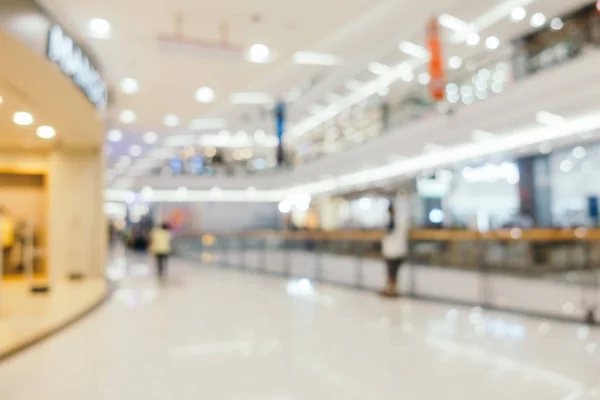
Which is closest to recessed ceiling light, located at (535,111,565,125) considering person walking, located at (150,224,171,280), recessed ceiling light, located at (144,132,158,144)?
person walking, located at (150,224,171,280)

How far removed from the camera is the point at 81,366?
11.7ft

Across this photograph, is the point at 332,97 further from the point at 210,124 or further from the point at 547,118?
the point at 547,118

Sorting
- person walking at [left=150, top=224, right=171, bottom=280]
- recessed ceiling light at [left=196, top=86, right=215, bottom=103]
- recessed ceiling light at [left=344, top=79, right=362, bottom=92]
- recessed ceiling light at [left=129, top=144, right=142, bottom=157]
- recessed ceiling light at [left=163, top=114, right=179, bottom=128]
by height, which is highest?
recessed ceiling light at [left=344, top=79, right=362, bottom=92]

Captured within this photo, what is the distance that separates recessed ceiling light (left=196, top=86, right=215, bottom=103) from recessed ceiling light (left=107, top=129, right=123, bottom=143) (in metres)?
5.28

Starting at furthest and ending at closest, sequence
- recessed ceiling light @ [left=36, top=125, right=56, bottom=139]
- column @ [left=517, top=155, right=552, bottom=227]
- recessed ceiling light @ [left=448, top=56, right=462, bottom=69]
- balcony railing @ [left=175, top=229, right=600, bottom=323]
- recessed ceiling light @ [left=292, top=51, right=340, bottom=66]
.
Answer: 1. column @ [left=517, top=155, right=552, bottom=227]
2. recessed ceiling light @ [left=448, top=56, right=462, bottom=69]
3. recessed ceiling light @ [left=292, top=51, right=340, bottom=66]
4. recessed ceiling light @ [left=36, top=125, right=56, bottom=139]
5. balcony railing @ [left=175, top=229, right=600, bottom=323]

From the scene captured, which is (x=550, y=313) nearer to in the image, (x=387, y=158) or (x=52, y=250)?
(x=52, y=250)

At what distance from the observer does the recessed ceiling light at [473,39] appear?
13.0 meters

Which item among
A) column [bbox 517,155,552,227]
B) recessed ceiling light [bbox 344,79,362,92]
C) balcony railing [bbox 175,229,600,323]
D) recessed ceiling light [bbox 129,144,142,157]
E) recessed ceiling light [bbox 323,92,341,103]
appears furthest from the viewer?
recessed ceiling light [bbox 323,92,341,103]

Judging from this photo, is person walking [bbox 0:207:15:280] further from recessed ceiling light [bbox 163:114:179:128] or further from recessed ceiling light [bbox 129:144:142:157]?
recessed ceiling light [bbox 129:144:142:157]

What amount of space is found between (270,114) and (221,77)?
1303 cm

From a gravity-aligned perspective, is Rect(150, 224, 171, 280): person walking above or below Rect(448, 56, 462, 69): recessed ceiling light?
below

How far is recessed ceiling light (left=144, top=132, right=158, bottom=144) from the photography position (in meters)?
14.9

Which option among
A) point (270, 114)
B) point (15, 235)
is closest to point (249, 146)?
point (270, 114)

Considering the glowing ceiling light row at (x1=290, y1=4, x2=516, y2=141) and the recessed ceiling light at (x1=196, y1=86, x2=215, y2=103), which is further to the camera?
the glowing ceiling light row at (x1=290, y1=4, x2=516, y2=141)
